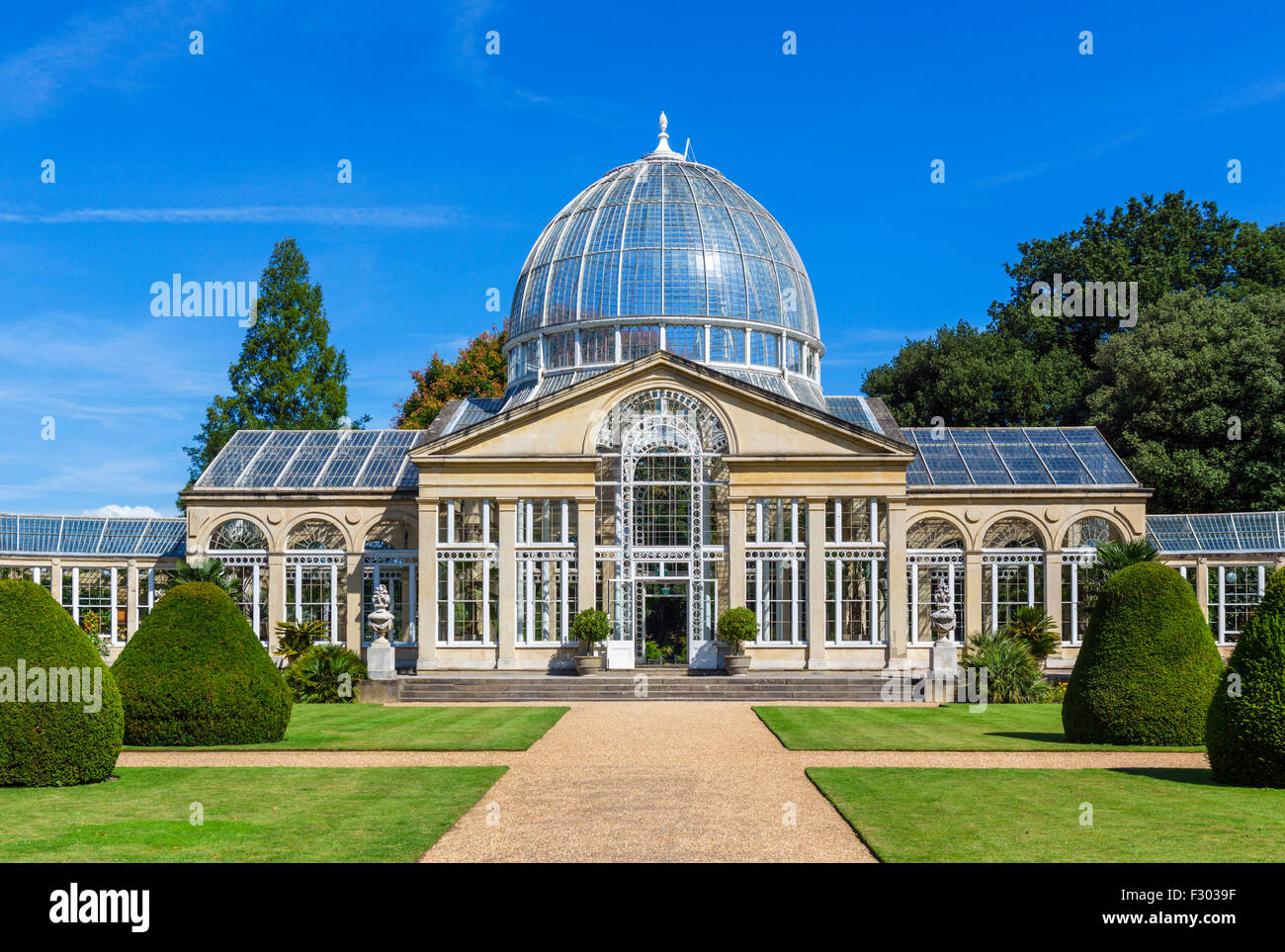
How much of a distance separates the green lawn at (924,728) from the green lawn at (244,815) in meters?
7.67

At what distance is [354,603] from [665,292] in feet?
52.0

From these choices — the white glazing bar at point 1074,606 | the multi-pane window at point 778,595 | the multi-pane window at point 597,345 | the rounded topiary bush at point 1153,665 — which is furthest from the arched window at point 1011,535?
the rounded topiary bush at point 1153,665

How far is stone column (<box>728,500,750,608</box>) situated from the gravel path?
11.1 meters

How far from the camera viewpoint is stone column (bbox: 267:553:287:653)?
42.7m

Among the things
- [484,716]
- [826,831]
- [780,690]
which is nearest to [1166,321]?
[780,690]

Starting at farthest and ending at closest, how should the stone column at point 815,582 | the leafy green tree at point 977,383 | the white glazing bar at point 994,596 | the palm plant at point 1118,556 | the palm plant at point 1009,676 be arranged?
the leafy green tree at point 977,383
the white glazing bar at point 994,596
the stone column at point 815,582
the palm plant at point 1118,556
the palm plant at point 1009,676

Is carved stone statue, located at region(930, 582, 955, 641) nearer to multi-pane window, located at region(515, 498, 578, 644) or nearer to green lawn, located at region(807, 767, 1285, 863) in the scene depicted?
multi-pane window, located at region(515, 498, 578, 644)

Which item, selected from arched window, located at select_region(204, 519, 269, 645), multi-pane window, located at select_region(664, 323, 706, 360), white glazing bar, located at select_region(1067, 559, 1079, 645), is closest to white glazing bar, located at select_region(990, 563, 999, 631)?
white glazing bar, located at select_region(1067, 559, 1079, 645)

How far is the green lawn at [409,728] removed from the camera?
893 inches

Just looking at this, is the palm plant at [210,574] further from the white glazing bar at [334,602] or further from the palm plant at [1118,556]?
the palm plant at [1118,556]

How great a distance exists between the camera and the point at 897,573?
39375 mm

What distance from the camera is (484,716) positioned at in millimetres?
29062

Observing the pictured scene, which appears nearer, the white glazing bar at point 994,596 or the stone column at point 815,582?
the stone column at point 815,582
